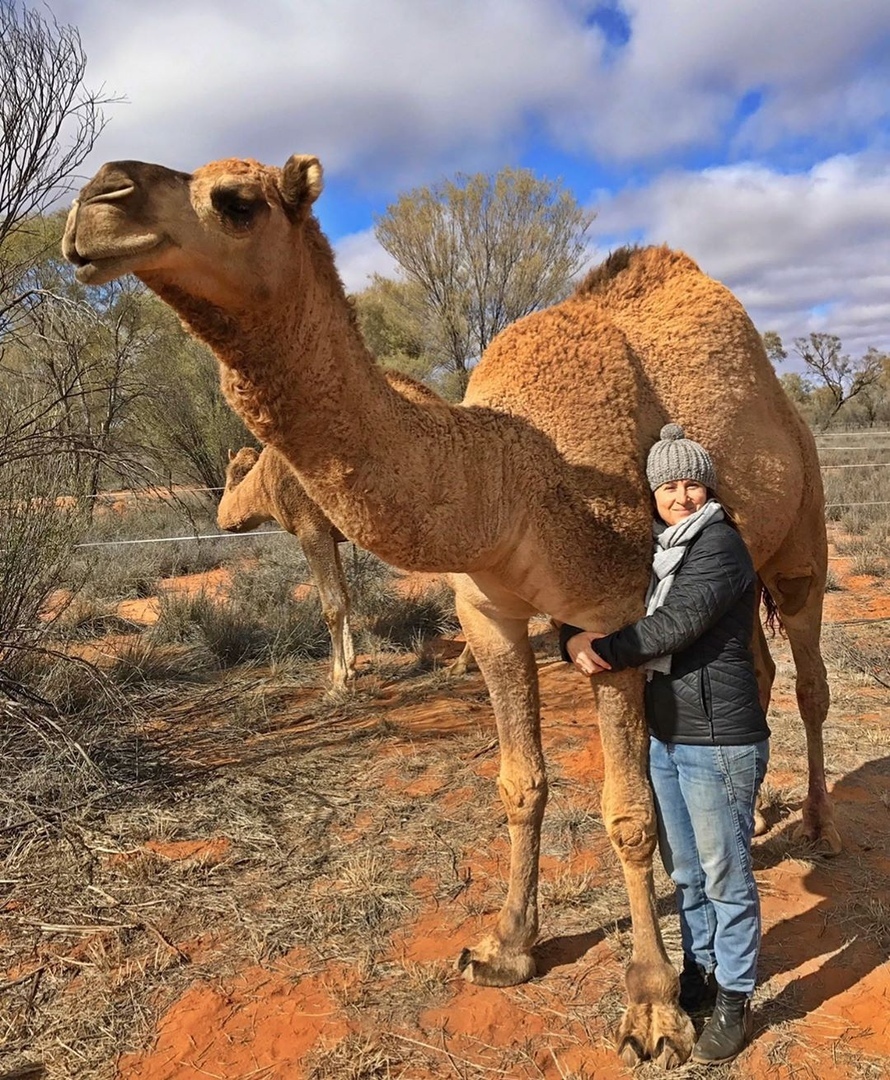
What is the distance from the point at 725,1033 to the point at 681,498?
1.85 metres

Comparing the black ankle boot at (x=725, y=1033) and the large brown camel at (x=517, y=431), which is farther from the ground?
the large brown camel at (x=517, y=431)

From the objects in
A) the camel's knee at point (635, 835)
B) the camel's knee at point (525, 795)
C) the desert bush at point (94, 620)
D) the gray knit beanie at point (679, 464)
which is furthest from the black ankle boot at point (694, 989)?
the desert bush at point (94, 620)

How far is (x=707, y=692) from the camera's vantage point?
8.09 ft

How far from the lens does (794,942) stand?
329cm

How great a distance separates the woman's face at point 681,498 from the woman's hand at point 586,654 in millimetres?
497

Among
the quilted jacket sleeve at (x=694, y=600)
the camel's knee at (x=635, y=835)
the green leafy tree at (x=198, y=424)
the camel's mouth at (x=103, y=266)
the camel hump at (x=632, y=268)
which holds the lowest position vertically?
the camel's knee at (x=635, y=835)

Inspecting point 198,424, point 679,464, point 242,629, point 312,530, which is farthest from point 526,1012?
point 198,424

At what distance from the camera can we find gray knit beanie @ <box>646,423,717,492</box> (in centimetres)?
257

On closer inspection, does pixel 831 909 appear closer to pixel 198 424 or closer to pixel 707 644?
pixel 707 644

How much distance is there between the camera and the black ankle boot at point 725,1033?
8.53ft

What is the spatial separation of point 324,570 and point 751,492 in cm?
510

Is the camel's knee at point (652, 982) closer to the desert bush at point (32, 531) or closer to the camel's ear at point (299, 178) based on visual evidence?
the camel's ear at point (299, 178)

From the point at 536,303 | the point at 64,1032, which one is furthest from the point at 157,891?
the point at 536,303

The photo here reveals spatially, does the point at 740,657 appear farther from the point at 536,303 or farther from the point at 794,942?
the point at 536,303
